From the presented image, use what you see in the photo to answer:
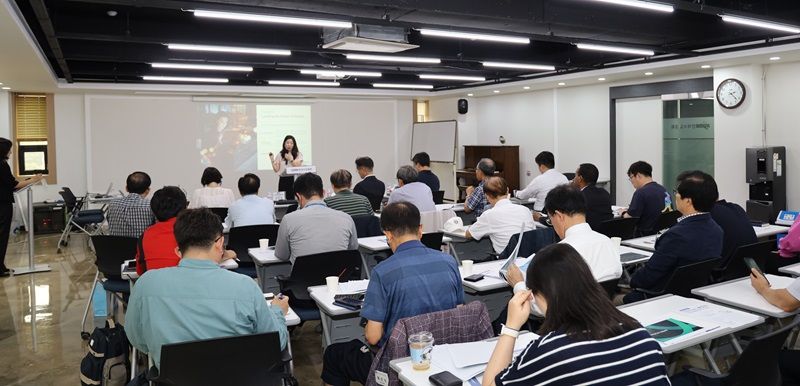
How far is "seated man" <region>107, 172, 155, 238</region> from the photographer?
16.2ft

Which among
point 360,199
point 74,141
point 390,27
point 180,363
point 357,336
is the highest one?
point 390,27

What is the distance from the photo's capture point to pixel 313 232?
14.2 feet

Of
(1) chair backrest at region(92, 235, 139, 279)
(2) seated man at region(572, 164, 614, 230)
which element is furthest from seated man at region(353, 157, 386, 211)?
(1) chair backrest at region(92, 235, 139, 279)

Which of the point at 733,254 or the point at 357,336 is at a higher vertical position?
the point at 733,254

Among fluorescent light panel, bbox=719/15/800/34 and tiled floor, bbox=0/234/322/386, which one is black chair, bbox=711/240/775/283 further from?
tiled floor, bbox=0/234/322/386

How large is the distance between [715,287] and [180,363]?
298cm

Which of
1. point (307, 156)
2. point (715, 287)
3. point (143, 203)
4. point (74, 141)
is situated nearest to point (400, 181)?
point (143, 203)

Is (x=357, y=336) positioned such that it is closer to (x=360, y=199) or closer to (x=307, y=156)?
(x=360, y=199)

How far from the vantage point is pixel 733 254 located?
13.8 feet

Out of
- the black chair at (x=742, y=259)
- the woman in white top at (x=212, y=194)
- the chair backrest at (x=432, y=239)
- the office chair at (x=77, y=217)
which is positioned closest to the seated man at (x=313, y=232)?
the chair backrest at (x=432, y=239)

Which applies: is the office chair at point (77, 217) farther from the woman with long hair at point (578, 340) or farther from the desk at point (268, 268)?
the woman with long hair at point (578, 340)

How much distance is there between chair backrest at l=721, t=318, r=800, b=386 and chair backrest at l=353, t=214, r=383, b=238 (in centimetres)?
395

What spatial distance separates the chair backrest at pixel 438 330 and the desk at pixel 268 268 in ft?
7.25

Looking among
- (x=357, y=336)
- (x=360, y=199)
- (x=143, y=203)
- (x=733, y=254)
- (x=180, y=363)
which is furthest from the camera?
(x=360, y=199)
